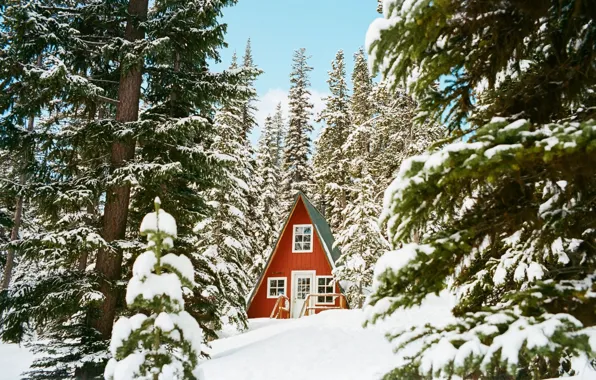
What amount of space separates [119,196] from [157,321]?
7892mm

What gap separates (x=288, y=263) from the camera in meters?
22.8

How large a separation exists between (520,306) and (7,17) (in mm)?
10145

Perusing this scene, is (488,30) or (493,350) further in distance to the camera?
(488,30)

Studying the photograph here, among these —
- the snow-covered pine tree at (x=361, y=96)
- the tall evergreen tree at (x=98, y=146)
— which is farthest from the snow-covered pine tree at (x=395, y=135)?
the tall evergreen tree at (x=98, y=146)

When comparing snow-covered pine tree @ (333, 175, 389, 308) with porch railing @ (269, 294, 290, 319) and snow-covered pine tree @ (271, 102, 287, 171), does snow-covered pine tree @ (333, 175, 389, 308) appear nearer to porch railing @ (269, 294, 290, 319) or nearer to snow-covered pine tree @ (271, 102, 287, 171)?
porch railing @ (269, 294, 290, 319)

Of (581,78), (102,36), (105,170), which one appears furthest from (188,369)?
(102,36)

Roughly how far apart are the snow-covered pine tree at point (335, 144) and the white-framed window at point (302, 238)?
614 centimetres

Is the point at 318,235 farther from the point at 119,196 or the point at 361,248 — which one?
the point at 119,196

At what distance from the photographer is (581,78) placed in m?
3.81

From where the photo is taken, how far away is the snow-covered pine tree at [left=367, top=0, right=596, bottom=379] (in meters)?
2.75

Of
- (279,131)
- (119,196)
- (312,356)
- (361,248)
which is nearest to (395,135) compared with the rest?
(361,248)

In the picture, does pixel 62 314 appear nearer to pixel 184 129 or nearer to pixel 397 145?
pixel 184 129

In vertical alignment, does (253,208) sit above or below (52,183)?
above

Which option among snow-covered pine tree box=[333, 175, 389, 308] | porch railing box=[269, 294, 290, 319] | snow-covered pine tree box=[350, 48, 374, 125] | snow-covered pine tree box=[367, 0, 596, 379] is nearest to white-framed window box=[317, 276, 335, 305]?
porch railing box=[269, 294, 290, 319]
